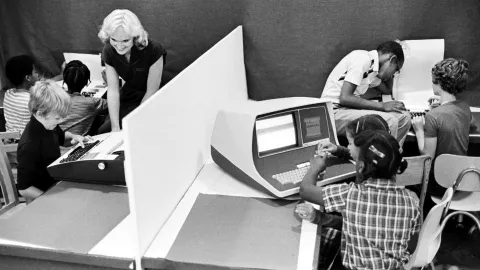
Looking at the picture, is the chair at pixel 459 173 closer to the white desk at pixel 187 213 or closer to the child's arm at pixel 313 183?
the child's arm at pixel 313 183

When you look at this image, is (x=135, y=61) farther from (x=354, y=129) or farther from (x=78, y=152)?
(x=354, y=129)

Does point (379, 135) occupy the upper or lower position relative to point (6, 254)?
upper

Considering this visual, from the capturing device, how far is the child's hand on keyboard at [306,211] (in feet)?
6.14

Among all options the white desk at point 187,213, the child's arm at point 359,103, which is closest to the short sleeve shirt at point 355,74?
the child's arm at point 359,103

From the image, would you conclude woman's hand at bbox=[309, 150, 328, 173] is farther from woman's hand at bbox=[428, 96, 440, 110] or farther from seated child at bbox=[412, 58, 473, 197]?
woman's hand at bbox=[428, 96, 440, 110]

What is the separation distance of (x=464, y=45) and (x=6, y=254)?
8.81ft

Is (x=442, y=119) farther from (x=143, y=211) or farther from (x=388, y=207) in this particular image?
(x=143, y=211)

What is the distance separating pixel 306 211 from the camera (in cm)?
188

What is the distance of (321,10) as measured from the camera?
3.07 m

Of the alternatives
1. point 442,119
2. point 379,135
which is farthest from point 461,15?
point 379,135

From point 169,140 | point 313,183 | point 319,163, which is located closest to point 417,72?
point 319,163

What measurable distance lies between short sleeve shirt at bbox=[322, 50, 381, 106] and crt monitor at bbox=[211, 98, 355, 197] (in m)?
0.54

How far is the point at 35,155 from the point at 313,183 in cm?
121

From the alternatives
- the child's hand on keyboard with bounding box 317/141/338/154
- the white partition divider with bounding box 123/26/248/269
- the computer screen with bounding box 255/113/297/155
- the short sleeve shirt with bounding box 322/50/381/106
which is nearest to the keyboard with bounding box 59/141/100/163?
the white partition divider with bounding box 123/26/248/269
